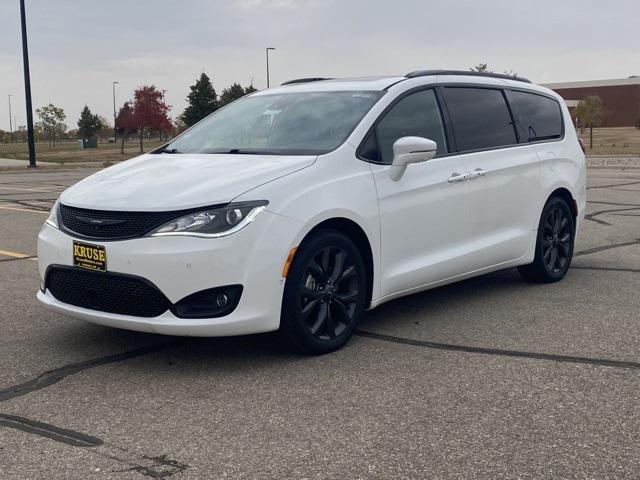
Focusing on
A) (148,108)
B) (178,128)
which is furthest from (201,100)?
(178,128)

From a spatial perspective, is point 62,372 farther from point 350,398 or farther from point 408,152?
point 408,152

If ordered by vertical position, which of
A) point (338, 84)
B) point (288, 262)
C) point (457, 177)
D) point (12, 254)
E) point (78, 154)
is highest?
point (338, 84)

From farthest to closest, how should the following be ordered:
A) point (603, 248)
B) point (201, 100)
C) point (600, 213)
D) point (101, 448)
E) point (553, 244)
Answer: point (201, 100) < point (600, 213) < point (603, 248) < point (553, 244) < point (101, 448)

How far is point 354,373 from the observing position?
179 inches

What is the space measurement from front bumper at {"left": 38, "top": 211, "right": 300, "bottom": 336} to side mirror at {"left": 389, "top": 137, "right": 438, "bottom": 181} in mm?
1007

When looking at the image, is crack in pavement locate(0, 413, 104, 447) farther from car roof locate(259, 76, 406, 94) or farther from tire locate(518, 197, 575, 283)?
tire locate(518, 197, 575, 283)

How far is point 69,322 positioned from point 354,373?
2.30 meters

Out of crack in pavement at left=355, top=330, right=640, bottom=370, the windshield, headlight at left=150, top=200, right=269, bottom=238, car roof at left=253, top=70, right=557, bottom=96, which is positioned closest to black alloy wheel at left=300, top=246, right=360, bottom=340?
crack in pavement at left=355, top=330, right=640, bottom=370

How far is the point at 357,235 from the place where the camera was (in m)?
5.13

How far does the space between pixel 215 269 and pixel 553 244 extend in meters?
3.85

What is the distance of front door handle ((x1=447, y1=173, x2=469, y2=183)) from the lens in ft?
19.1

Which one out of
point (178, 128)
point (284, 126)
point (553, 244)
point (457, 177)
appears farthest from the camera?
point (178, 128)

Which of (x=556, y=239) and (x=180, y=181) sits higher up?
(x=180, y=181)

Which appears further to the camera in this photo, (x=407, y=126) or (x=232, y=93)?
(x=232, y=93)
